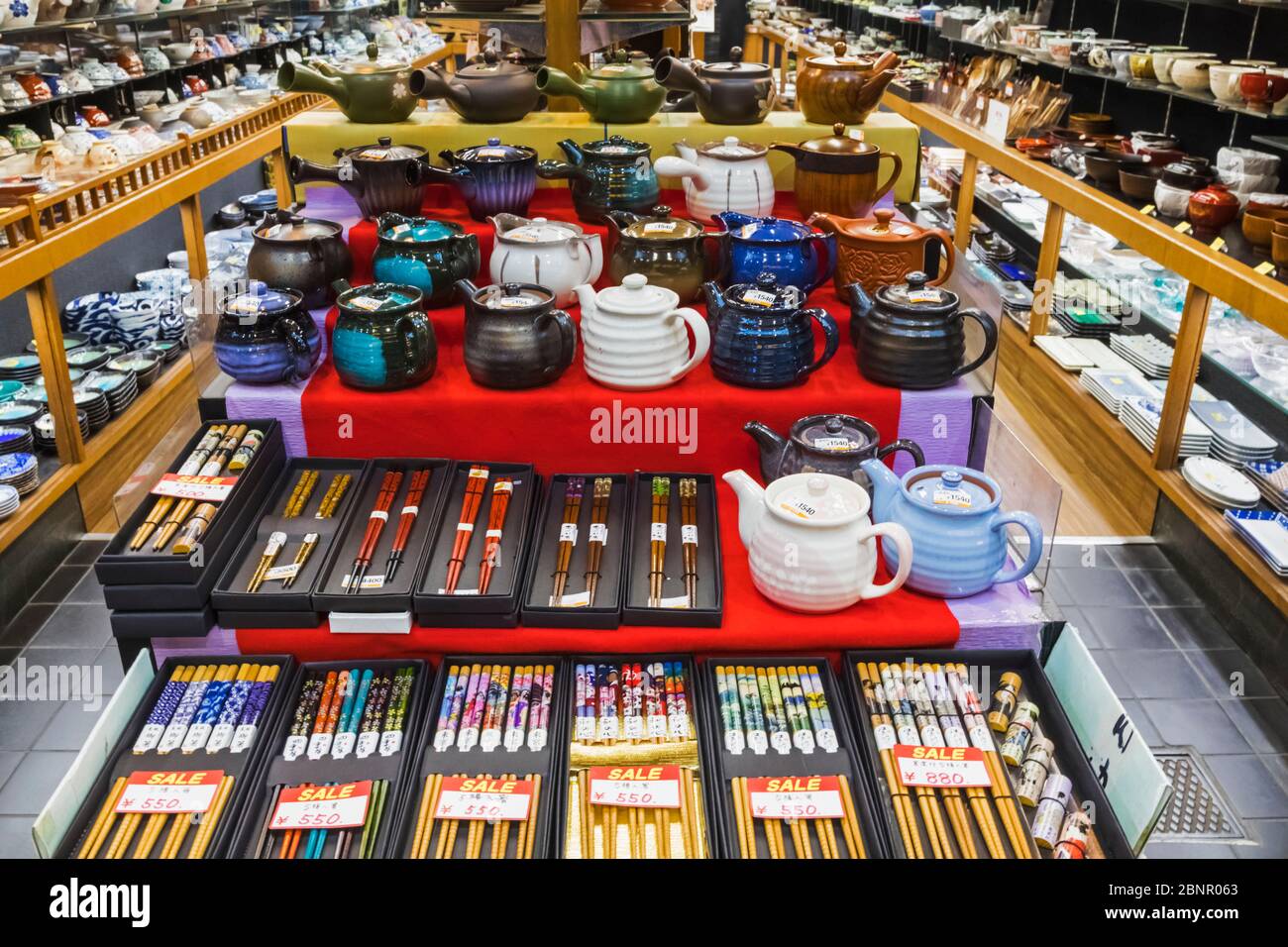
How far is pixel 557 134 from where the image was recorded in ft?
9.31

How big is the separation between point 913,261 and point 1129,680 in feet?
3.96

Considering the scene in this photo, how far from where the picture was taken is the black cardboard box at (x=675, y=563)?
167 centimetres

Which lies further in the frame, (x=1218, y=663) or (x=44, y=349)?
(x=44, y=349)

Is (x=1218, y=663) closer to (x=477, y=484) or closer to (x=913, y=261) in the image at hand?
(x=913, y=261)

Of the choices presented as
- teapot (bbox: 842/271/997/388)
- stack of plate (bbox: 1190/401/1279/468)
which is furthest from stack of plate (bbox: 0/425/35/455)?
stack of plate (bbox: 1190/401/1279/468)

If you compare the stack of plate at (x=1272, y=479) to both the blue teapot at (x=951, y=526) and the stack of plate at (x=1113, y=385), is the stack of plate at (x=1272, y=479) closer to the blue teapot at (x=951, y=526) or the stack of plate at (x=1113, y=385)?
the stack of plate at (x=1113, y=385)

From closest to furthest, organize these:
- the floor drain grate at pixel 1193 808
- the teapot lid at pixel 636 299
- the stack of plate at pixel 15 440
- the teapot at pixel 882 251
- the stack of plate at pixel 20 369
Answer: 1. the teapot lid at pixel 636 299
2. the floor drain grate at pixel 1193 808
3. the teapot at pixel 882 251
4. the stack of plate at pixel 15 440
5. the stack of plate at pixel 20 369

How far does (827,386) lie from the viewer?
203 centimetres

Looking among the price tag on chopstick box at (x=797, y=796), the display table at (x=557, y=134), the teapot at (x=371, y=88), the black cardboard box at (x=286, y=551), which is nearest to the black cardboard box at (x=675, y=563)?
the price tag on chopstick box at (x=797, y=796)

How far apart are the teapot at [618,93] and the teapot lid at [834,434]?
4.58 feet

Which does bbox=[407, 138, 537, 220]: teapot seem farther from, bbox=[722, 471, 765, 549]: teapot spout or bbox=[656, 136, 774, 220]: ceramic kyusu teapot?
bbox=[722, 471, 765, 549]: teapot spout

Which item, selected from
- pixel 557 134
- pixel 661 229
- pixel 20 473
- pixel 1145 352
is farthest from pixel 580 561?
pixel 1145 352

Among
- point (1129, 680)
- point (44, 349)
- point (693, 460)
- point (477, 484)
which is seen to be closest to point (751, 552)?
point (693, 460)

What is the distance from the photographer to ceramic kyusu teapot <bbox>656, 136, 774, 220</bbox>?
2510 millimetres
